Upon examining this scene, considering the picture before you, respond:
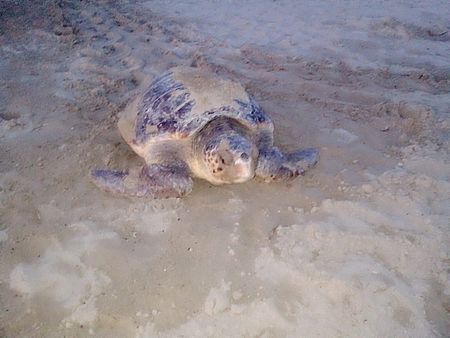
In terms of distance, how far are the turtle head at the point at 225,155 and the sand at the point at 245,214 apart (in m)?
0.15

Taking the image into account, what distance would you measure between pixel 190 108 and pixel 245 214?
2.66ft

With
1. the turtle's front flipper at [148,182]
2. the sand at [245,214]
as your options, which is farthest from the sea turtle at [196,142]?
the sand at [245,214]

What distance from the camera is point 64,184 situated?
2545 millimetres

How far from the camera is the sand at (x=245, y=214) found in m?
1.80

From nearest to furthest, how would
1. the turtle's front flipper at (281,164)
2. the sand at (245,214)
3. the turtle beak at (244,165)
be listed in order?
the sand at (245,214), the turtle beak at (244,165), the turtle's front flipper at (281,164)

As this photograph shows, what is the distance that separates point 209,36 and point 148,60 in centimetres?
99

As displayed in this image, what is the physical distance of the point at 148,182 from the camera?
95.9 inches

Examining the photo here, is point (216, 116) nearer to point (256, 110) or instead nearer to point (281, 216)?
point (256, 110)

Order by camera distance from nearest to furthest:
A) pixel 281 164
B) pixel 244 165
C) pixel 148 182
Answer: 1. pixel 244 165
2. pixel 148 182
3. pixel 281 164

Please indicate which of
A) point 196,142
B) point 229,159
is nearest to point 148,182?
point 196,142

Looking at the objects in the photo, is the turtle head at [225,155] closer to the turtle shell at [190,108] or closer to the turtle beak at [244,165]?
the turtle beak at [244,165]

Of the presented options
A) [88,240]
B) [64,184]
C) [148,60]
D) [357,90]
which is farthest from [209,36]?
[88,240]

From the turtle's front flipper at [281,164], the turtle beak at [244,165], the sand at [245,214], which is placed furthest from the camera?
the turtle's front flipper at [281,164]

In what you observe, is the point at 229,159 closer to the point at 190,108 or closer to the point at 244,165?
the point at 244,165
